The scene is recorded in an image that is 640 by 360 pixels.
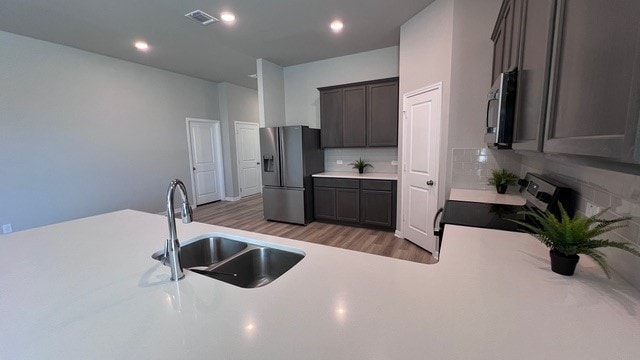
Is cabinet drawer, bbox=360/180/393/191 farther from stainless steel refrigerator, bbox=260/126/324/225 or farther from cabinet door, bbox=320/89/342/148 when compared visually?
stainless steel refrigerator, bbox=260/126/324/225

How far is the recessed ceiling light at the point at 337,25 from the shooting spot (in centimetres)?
314

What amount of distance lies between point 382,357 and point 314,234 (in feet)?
10.9

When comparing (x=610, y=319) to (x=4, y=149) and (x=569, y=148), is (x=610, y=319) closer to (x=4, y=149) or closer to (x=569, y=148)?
(x=569, y=148)

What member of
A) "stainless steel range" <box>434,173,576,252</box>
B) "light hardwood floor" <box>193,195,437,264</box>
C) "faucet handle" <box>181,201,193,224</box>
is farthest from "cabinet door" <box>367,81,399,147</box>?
"faucet handle" <box>181,201,193,224</box>

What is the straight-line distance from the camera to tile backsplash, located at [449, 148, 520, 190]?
2457 millimetres

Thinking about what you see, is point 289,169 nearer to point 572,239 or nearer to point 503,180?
point 503,180

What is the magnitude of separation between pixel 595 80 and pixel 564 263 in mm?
650

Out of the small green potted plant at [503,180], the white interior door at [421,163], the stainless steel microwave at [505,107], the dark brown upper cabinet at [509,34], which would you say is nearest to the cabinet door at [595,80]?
the stainless steel microwave at [505,107]

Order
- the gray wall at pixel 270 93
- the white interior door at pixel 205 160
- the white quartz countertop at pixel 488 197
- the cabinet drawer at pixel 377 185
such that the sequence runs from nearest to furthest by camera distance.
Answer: the white quartz countertop at pixel 488 197
the cabinet drawer at pixel 377 185
the gray wall at pixel 270 93
the white interior door at pixel 205 160

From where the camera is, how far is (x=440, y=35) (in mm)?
2717

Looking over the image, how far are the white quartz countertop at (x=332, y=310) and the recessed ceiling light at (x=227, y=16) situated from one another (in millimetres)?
2828

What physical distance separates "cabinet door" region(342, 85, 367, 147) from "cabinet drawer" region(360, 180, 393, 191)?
641 mm

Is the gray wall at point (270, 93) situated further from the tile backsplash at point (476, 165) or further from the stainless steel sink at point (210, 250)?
the stainless steel sink at point (210, 250)

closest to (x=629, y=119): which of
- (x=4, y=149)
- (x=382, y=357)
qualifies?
(x=382, y=357)
